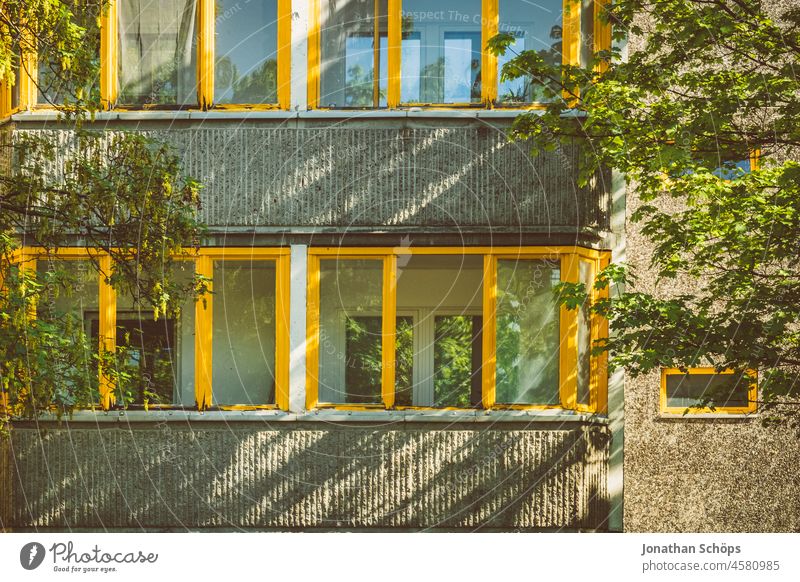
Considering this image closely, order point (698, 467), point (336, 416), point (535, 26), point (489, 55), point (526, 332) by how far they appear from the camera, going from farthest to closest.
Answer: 1. point (698, 467)
2. point (535, 26)
3. point (526, 332)
4. point (489, 55)
5. point (336, 416)

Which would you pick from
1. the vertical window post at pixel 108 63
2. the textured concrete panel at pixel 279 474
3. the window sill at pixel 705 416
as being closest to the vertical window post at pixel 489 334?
the textured concrete panel at pixel 279 474

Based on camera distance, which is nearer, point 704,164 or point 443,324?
point 704,164

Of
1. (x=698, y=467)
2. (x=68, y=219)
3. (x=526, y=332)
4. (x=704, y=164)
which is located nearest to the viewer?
(x=68, y=219)

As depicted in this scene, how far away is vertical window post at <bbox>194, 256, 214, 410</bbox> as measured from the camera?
9695 mm

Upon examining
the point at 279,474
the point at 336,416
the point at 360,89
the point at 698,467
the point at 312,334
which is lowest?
the point at 698,467

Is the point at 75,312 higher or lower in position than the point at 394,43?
lower

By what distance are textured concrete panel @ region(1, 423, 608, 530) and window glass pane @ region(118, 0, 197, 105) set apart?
3.61 m

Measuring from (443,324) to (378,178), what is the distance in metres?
1.72

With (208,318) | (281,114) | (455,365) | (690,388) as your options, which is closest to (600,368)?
(690,388)

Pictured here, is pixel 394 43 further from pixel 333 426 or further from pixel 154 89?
pixel 333 426

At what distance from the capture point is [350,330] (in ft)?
32.0

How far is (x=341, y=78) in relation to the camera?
979cm

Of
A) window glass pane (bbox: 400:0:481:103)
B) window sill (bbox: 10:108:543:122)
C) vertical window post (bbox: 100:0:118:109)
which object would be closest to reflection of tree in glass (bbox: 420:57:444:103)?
window glass pane (bbox: 400:0:481:103)

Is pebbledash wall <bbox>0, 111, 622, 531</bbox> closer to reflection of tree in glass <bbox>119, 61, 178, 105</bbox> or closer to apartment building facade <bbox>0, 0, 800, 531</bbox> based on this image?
apartment building facade <bbox>0, 0, 800, 531</bbox>
